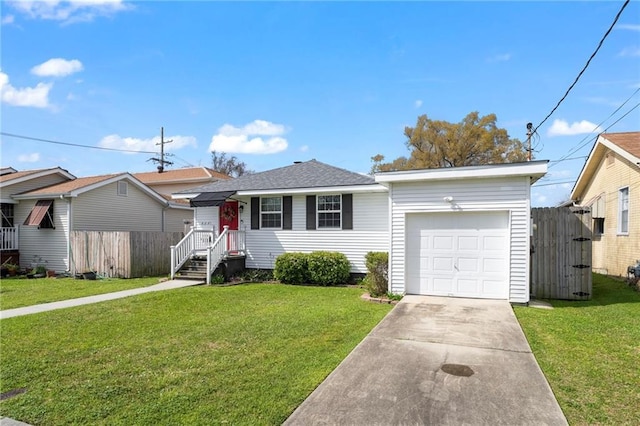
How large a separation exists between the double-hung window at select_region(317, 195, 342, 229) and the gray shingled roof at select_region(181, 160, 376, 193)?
55 centimetres

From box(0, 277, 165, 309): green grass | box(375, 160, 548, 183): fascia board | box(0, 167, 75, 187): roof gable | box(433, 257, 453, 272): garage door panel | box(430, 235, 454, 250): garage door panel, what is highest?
box(0, 167, 75, 187): roof gable

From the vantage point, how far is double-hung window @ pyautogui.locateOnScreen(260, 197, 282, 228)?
14.1m

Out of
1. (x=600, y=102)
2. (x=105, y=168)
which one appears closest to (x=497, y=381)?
(x=600, y=102)

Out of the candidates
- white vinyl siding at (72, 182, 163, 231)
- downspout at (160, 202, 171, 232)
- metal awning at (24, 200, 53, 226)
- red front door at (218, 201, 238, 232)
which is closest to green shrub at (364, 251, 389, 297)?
red front door at (218, 201, 238, 232)

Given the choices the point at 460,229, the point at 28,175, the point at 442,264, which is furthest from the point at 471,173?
the point at 28,175

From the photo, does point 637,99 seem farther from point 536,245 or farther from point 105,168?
point 105,168

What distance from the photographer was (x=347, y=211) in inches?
509

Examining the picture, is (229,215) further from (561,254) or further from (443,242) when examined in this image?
(561,254)

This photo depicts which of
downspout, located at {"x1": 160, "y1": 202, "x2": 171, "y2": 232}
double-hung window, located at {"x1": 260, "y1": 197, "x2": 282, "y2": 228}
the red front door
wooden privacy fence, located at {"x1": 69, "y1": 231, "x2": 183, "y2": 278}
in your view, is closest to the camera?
double-hung window, located at {"x1": 260, "y1": 197, "x2": 282, "y2": 228}

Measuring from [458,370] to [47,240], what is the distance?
698 inches

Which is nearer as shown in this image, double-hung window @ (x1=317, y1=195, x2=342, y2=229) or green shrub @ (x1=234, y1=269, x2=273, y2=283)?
double-hung window @ (x1=317, y1=195, x2=342, y2=229)

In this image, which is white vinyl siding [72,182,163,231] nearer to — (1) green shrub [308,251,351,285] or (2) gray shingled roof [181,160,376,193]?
(2) gray shingled roof [181,160,376,193]

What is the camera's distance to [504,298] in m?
8.78

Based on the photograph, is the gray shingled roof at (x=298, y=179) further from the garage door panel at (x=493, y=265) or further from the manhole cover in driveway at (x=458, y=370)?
the manhole cover in driveway at (x=458, y=370)
